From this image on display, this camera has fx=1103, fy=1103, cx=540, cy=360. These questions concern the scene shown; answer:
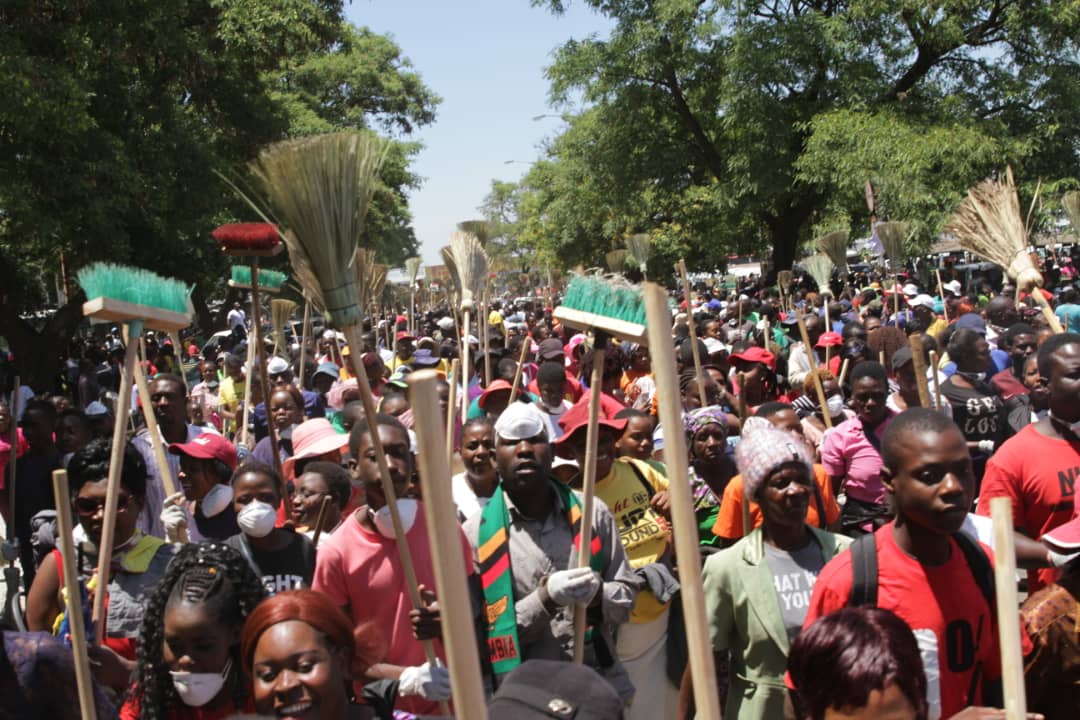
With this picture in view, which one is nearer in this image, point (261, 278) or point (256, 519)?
point (256, 519)

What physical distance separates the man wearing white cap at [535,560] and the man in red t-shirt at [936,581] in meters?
0.99

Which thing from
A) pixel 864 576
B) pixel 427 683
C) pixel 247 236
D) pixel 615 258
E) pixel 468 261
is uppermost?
pixel 615 258

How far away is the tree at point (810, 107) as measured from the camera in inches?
893

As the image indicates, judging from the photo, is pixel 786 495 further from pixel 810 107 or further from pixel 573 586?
pixel 810 107

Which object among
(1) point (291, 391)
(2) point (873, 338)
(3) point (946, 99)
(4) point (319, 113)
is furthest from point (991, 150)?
(4) point (319, 113)

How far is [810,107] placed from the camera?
2555 centimetres

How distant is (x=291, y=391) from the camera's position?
24.6 ft

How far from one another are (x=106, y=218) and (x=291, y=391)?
380 inches

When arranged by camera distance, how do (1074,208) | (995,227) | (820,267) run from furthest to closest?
(820,267), (1074,208), (995,227)

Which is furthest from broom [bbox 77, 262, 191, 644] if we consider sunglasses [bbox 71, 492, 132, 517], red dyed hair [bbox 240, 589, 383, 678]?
red dyed hair [bbox 240, 589, 383, 678]

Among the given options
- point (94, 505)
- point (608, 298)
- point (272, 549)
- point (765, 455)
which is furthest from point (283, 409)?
point (765, 455)

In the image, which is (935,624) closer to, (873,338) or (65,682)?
(65,682)

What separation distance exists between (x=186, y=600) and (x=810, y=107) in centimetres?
2463

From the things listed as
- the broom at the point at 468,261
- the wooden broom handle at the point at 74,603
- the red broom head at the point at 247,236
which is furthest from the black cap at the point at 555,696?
the broom at the point at 468,261
